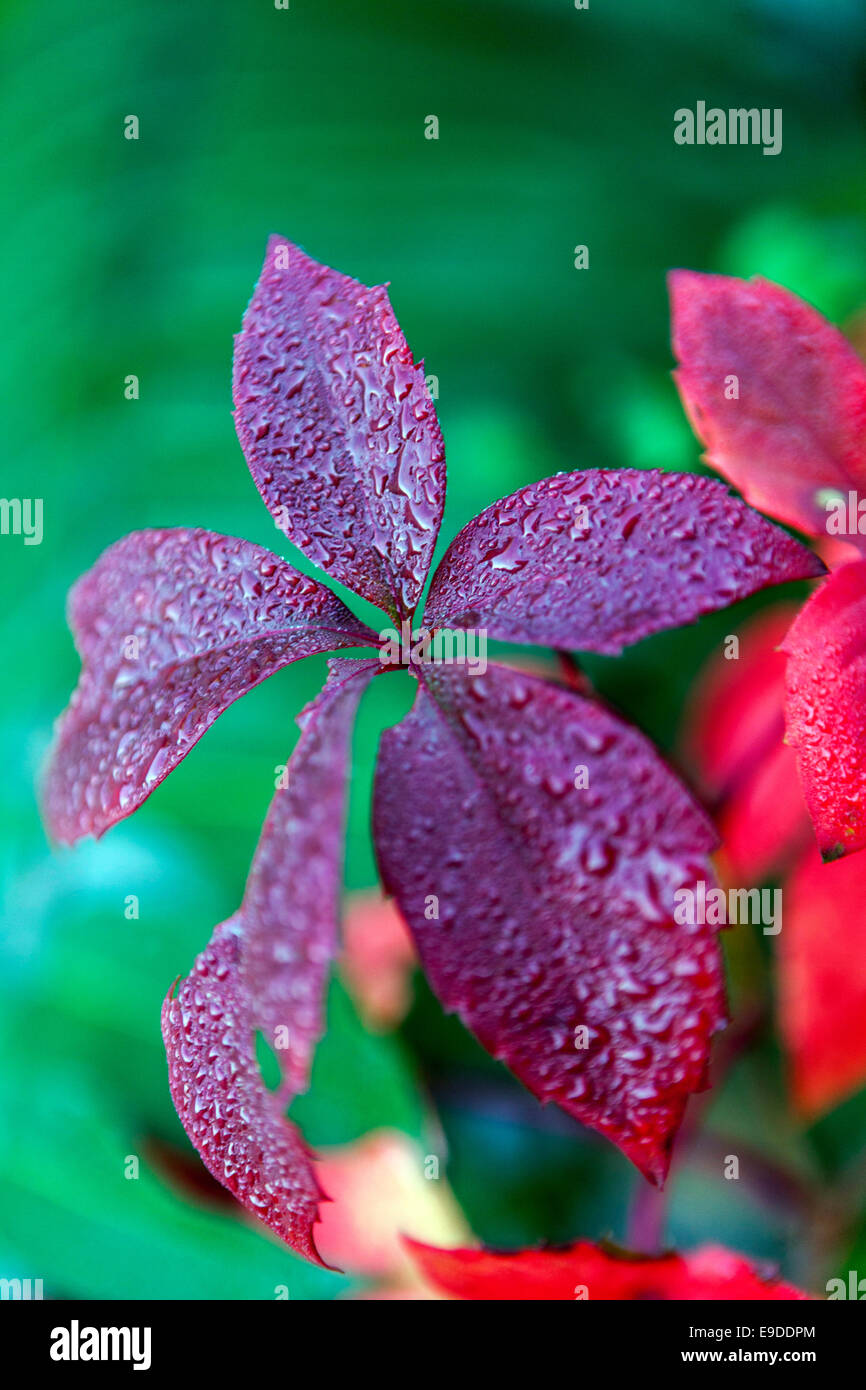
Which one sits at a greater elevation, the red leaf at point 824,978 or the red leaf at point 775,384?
the red leaf at point 775,384

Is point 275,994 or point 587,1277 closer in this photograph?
point 275,994

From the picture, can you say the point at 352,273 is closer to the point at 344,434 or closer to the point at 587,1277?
the point at 344,434

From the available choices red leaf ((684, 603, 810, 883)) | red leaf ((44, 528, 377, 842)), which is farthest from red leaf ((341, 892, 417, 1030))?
red leaf ((44, 528, 377, 842))

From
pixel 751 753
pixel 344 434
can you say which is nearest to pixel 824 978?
pixel 751 753

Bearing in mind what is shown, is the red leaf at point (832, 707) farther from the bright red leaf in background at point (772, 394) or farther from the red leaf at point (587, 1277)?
the red leaf at point (587, 1277)

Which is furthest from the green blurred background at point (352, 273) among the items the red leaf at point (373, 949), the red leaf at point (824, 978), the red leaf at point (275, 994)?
the red leaf at point (275, 994)

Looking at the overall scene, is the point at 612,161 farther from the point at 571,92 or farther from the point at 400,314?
the point at 400,314
